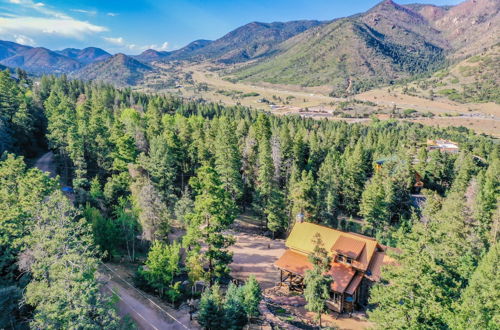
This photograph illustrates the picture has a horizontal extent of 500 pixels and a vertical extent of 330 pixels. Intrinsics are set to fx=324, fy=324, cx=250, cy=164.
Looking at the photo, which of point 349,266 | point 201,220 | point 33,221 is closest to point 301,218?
point 349,266

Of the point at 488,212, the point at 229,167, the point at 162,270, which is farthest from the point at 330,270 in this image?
the point at 488,212

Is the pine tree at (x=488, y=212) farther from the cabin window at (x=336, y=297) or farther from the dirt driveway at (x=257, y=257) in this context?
the dirt driveway at (x=257, y=257)

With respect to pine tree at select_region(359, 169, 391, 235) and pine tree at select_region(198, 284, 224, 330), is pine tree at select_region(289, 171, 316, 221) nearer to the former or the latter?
pine tree at select_region(359, 169, 391, 235)

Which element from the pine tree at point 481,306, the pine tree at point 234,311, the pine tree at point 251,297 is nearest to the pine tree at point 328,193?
the pine tree at point 481,306

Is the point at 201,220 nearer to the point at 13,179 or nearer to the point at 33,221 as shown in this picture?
the point at 33,221

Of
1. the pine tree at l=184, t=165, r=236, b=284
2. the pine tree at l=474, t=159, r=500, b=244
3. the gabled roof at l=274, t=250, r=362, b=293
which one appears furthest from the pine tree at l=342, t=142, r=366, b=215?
the pine tree at l=184, t=165, r=236, b=284
